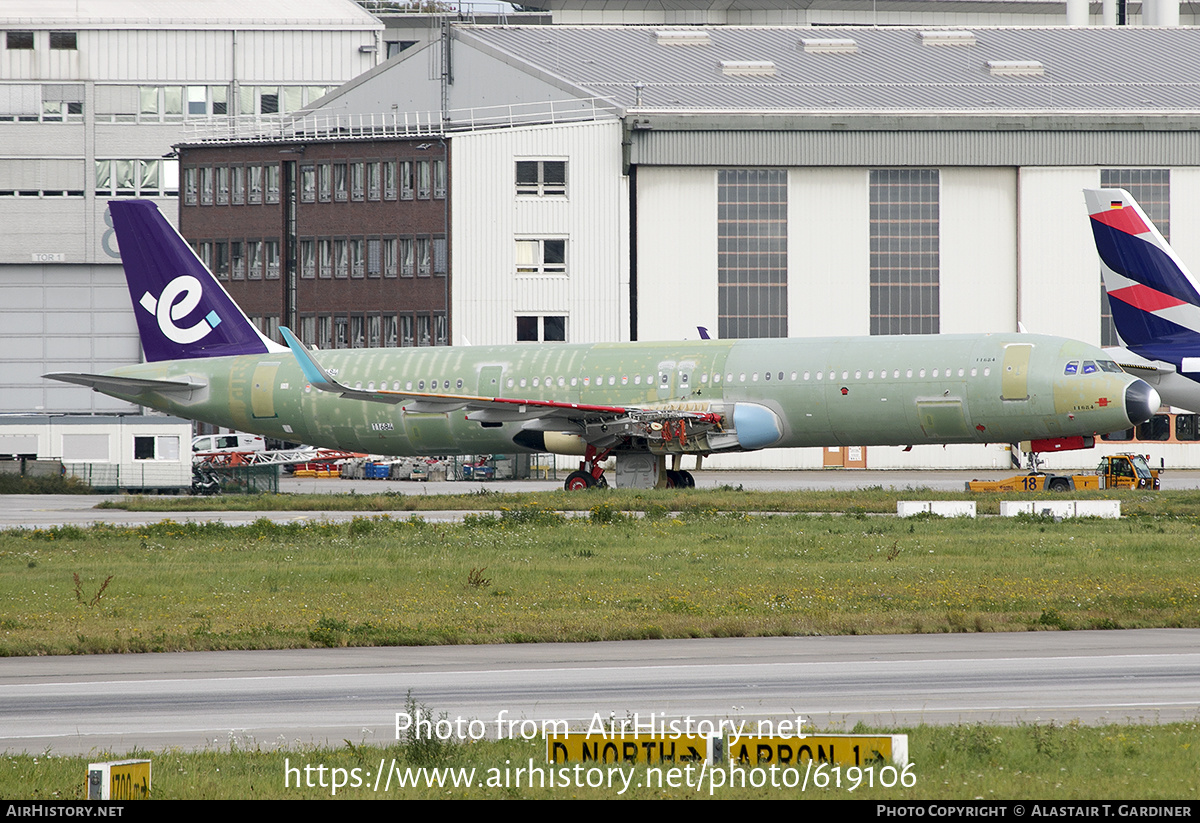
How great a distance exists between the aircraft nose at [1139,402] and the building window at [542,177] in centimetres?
4635

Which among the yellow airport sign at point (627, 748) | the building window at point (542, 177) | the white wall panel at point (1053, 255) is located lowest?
the yellow airport sign at point (627, 748)

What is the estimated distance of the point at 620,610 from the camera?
74.5 feet

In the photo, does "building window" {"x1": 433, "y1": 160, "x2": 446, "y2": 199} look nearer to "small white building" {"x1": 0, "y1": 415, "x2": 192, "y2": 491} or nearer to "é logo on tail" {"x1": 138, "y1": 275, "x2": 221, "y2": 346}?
"small white building" {"x1": 0, "y1": 415, "x2": 192, "y2": 491}

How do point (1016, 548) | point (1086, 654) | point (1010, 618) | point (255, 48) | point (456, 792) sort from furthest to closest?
point (255, 48) < point (1016, 548) < point (1010, 618) < point (1086, 654) < point (456, 792)

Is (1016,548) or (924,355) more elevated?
(924,355)

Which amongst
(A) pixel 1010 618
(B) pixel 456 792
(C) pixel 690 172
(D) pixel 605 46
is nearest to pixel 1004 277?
(C) pixel 690 172

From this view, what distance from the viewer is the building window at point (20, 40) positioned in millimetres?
108438

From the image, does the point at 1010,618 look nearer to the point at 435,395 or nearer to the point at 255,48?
the point at 435,395

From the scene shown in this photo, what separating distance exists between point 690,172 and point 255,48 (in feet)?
137

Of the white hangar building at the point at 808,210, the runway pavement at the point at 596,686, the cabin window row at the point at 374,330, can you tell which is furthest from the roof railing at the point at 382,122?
the runway pavement at the point at 596,686

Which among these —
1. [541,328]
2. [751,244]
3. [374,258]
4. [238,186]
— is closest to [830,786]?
[751,244]

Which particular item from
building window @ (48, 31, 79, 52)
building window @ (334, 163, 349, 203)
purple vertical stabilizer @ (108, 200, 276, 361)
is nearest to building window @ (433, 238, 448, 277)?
building window @ (334, 163, 349, 203)

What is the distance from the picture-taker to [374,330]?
91.3 meters

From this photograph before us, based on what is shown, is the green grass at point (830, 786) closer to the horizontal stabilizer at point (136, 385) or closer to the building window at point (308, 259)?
the horizontal stabilizer at point (136, 385)
